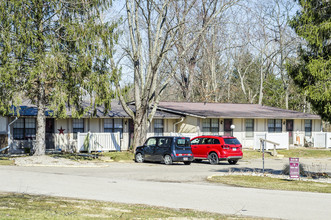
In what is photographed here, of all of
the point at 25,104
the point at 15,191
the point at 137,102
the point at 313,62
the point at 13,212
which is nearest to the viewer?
the point at 13,212

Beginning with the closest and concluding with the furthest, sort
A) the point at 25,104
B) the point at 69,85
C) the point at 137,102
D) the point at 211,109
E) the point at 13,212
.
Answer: the point at 13,212, the point at 69,85, the point at 137,102, the point at 25,104, the point at 211,109

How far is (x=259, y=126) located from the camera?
4203 cm

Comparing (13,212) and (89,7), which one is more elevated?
(89,7)

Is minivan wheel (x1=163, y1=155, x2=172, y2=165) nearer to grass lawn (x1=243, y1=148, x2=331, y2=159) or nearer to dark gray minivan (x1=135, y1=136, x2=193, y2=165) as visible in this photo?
dark gray minivan (x1=135, y1=136, x2=193, y2=165)

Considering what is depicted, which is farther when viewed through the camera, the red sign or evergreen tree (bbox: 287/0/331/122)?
the red sign

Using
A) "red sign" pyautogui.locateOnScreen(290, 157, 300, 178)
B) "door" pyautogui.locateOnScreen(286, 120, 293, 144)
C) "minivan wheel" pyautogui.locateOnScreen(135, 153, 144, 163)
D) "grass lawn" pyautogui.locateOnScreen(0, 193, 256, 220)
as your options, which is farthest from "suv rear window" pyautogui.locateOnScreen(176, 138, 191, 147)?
"door" pyautogui.locateOnScreen(286, 120, 293, 144)

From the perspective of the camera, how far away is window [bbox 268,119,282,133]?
4300 centimetres

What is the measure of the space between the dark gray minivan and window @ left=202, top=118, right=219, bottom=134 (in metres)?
11.6

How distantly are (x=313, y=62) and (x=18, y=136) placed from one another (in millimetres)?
21278

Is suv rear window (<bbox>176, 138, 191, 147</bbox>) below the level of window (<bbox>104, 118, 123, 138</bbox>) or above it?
below

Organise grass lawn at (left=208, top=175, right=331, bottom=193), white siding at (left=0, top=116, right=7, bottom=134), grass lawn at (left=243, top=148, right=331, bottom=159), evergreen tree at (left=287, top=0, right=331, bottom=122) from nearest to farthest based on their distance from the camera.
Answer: grass lawn at (left=208, top=175, right=331, bottom=193)
evergreen tree at (left=287, top=0, right=331, bottom=122)
white siding at (left=0, top=116, right=7, bottom=134)
grass lawn at (left=243, top=148, right=331, bottom=159)

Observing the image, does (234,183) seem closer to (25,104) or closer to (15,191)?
(15,191)

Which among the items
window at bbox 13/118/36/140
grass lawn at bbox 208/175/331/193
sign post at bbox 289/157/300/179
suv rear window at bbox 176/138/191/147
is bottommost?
grass lawn at bbox 208/175/331/193

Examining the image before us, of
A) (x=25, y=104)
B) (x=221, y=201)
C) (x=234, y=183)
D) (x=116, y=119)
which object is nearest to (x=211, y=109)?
(x=116, y=119)
